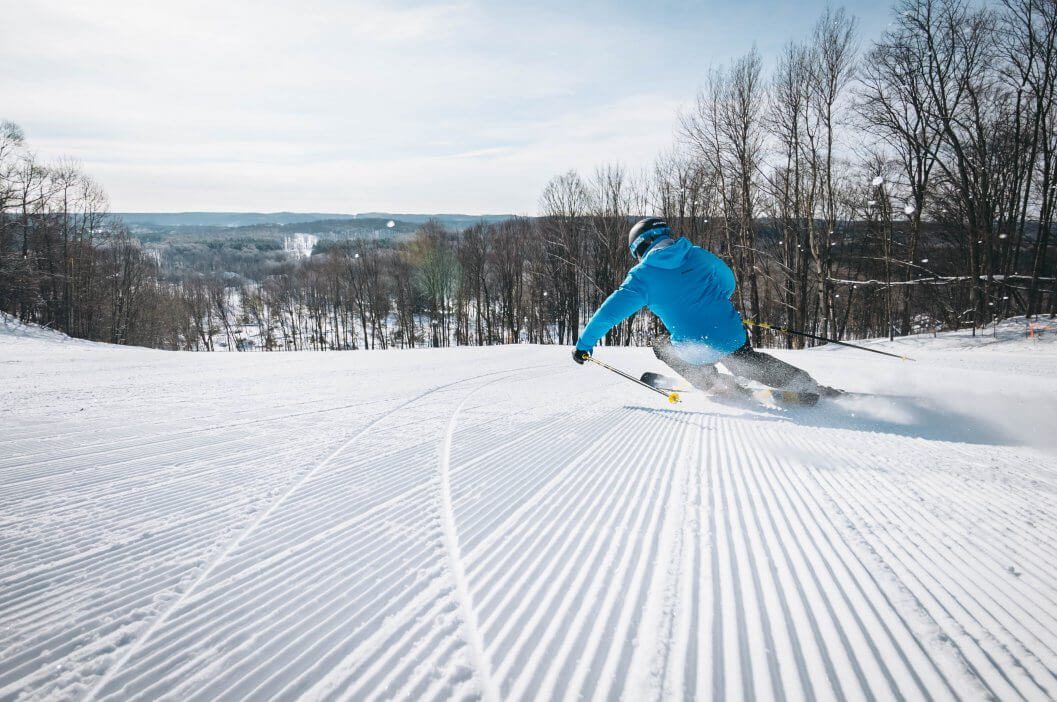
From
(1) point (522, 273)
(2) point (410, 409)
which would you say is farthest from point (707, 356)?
(1) point (522, 273)

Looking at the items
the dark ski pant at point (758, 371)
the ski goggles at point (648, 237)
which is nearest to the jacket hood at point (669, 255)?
the ski goggles at point (648, 237)

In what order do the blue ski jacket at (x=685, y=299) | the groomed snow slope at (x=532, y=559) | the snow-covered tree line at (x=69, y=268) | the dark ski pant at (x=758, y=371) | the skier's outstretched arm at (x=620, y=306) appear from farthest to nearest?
1. the snow-covered tree line at (x=69, y=268)
2. the dark ski pant at (x=758, y=371)
3. the skier's outstretched arm at (x=620, y=306)
4. the blue ski jacket at (x=685, y=299)
5. the groomed snow slope at (x=532, y=559)

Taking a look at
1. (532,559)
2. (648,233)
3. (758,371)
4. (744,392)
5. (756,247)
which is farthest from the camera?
(756,247)

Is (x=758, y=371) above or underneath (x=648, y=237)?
underneath

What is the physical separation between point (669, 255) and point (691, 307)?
727 mm

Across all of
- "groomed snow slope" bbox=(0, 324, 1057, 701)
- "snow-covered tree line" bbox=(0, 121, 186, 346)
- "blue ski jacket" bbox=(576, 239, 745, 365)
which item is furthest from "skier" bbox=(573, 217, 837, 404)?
"snow-covered tree line" bbox=(0, 121, 186, 346)

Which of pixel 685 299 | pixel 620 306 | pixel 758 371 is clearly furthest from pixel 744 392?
pixel 620 306

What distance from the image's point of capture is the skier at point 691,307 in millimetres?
4574

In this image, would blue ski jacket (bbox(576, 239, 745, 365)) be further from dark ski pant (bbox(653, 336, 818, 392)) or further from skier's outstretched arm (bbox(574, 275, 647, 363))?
dark ski pant (bbox(653, 336, 818, 392))

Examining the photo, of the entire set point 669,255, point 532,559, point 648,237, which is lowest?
point 532,559

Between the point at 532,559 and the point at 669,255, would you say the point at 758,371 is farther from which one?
the point at 532,559

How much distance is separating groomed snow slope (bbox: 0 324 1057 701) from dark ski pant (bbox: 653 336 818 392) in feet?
2.79

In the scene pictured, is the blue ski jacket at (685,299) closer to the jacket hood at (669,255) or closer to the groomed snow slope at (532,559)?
the jacket hood at (669,255)

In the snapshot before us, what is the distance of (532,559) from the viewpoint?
187 cm
